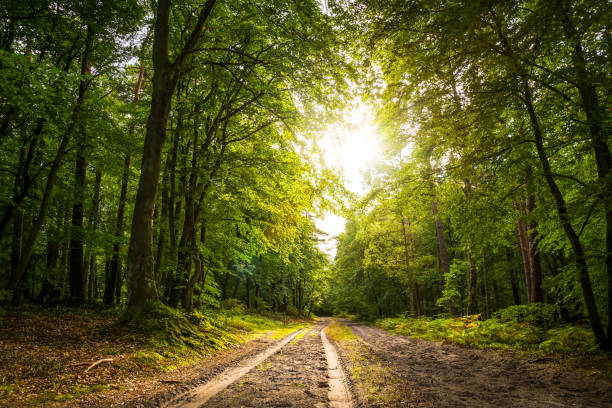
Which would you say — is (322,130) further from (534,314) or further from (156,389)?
(534,314)

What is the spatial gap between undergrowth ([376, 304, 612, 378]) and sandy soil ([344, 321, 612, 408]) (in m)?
0.58

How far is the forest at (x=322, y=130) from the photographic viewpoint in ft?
18.4

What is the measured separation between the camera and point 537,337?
725 cm

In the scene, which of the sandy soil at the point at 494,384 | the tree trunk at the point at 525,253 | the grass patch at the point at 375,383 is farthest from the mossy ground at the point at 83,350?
the tree trunk at the point at 525,253

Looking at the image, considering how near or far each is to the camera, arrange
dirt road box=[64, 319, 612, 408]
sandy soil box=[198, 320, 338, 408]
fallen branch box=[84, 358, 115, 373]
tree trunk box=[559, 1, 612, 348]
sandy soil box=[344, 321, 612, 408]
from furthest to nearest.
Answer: tree trunk box=[559, 1, 612, 348] → fallen branch box=[84, 358, 115, 373] → sandy soil box=[344, 321, 612, 408] → dirt road box=[64, 319, 612, 408] → sandy soil box=[198, 320, 338, 408]

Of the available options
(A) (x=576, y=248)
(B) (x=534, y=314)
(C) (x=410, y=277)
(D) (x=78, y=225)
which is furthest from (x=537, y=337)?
(D) (x=78, y=225)

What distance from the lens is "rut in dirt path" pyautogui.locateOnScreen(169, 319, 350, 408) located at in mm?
3396

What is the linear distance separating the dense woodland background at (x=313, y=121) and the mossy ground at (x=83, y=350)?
782mm

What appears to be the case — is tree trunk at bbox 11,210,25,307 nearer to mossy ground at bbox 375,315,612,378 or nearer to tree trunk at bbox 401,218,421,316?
mossy ground at bbox 375,315,612,378

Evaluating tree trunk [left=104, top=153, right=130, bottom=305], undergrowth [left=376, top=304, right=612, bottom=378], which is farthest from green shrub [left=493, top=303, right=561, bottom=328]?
tree trunk [left=104, top=153, right=130, bottom=305]

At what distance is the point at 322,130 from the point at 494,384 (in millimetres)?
7831

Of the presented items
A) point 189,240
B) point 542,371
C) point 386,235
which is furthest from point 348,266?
point 542,371

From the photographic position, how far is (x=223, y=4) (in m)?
8.98

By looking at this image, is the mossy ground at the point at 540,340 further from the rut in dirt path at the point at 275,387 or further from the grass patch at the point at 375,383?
the rut in dirt path at the point at 275,387
